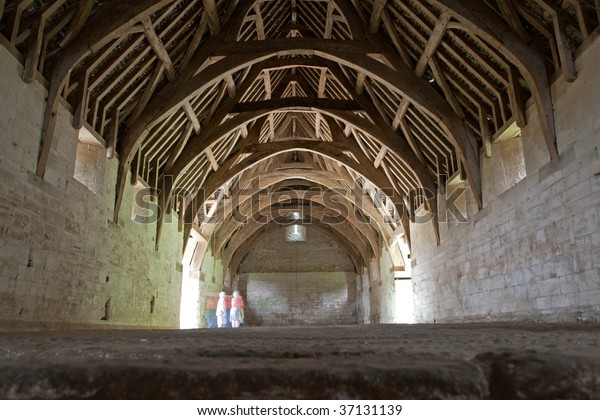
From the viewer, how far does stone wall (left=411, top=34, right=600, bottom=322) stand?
4934 mm

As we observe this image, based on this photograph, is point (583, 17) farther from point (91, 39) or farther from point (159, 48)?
point (91, 39)

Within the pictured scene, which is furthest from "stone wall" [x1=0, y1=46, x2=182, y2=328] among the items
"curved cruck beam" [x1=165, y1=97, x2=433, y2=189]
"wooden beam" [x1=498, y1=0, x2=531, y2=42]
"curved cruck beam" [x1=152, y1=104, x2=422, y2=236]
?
"wooden beam" [x1=498, y1=0, x2=531, y2=42]

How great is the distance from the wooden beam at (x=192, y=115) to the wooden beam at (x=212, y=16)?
4.58ft

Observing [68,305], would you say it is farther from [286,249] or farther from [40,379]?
[286,249]

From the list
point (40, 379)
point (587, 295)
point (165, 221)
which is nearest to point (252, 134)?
point (165, 221)

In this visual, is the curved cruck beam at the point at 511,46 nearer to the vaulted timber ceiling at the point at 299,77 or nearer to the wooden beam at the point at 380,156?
the vaulted timber ceiling at the point at 299,77

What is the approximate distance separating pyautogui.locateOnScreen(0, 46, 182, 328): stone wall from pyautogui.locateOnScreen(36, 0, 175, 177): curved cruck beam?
0.38ft

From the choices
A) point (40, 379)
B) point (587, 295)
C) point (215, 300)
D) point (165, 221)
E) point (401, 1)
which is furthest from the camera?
point (215, 300)

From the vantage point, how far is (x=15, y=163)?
17.1 feet

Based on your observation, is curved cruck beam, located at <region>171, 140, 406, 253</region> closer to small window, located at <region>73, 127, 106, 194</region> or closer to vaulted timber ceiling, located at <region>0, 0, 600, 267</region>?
vaulted timber ceiling, located at <region>0, 0, 600, 267</region>

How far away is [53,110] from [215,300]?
10.7m

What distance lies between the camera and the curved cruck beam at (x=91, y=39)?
19.2 feet

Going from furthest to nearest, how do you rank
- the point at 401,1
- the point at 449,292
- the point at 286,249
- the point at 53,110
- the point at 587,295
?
the point at 286,249, the point at 449,292, the point at 401,1, the point at 53,110, the point at 587,295

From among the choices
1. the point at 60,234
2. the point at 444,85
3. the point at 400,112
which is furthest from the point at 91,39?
the point at 400,112
